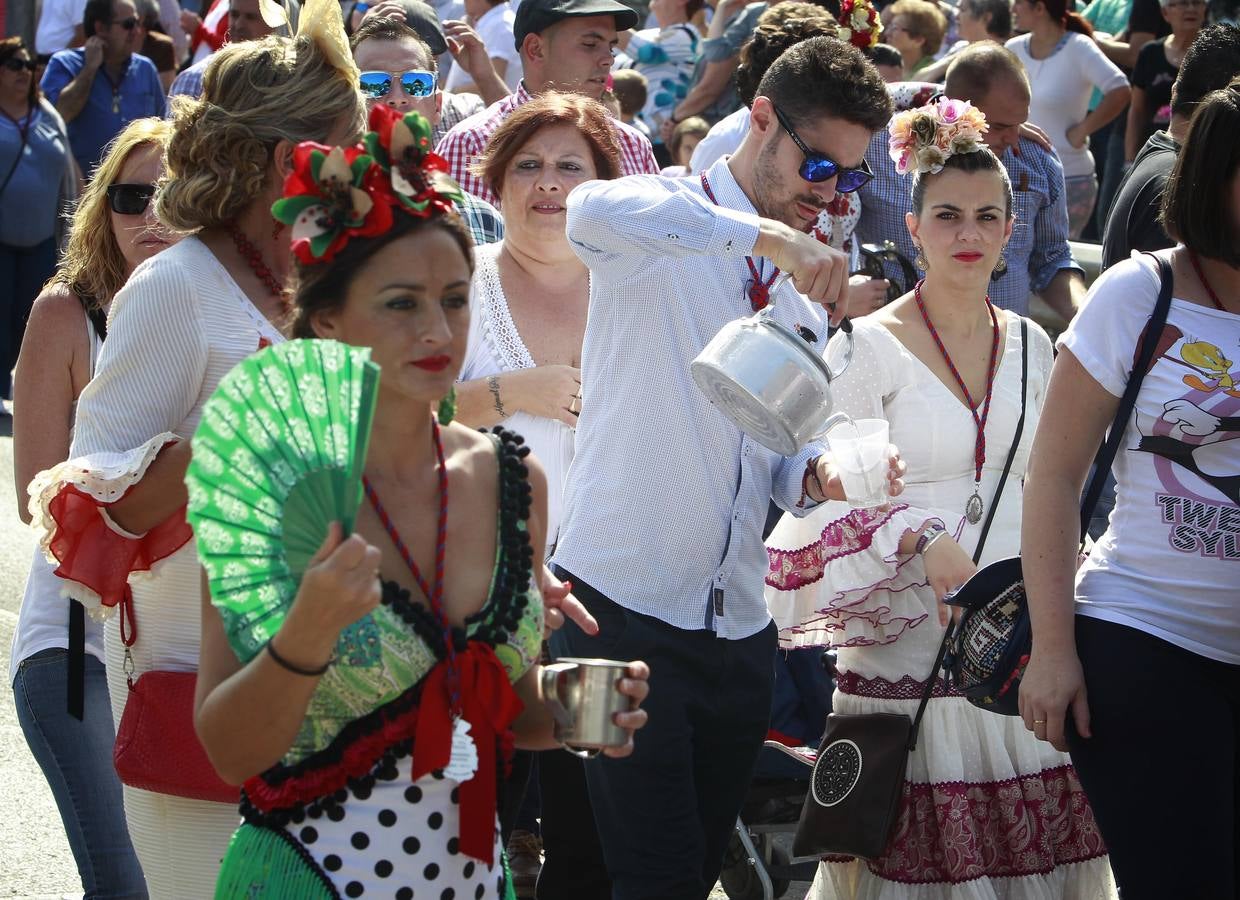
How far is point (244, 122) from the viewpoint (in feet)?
9.70

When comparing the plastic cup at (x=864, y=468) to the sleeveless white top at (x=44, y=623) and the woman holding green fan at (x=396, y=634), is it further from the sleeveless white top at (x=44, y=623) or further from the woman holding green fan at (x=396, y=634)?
the sleeveless white top at (x=44, y=623)

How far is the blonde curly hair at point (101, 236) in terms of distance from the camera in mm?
3496

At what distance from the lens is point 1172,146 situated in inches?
204

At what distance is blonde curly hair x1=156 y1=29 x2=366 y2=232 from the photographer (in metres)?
2.96

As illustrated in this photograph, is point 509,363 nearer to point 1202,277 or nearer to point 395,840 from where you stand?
point 1202,277

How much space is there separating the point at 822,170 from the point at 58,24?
10.5 m

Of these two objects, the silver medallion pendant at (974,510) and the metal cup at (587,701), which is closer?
the metal cup at (587,701)

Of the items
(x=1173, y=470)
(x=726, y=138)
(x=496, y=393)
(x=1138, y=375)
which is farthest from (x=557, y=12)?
(x=1173, y=470)

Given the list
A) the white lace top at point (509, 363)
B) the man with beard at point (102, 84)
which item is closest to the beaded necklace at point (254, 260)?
the white lace top at point (509, 363)

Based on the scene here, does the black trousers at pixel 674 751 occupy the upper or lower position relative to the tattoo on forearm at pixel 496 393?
lower

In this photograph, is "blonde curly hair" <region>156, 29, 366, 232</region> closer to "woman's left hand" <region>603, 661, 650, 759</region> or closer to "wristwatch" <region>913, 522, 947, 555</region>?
"woman's left hand" <region>603, 661, 650, 759</region>

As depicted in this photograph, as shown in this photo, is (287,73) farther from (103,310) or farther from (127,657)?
(127,657)

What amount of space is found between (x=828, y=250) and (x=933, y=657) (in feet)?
5.49

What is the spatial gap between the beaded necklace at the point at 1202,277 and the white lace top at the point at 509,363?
5.21 feet
